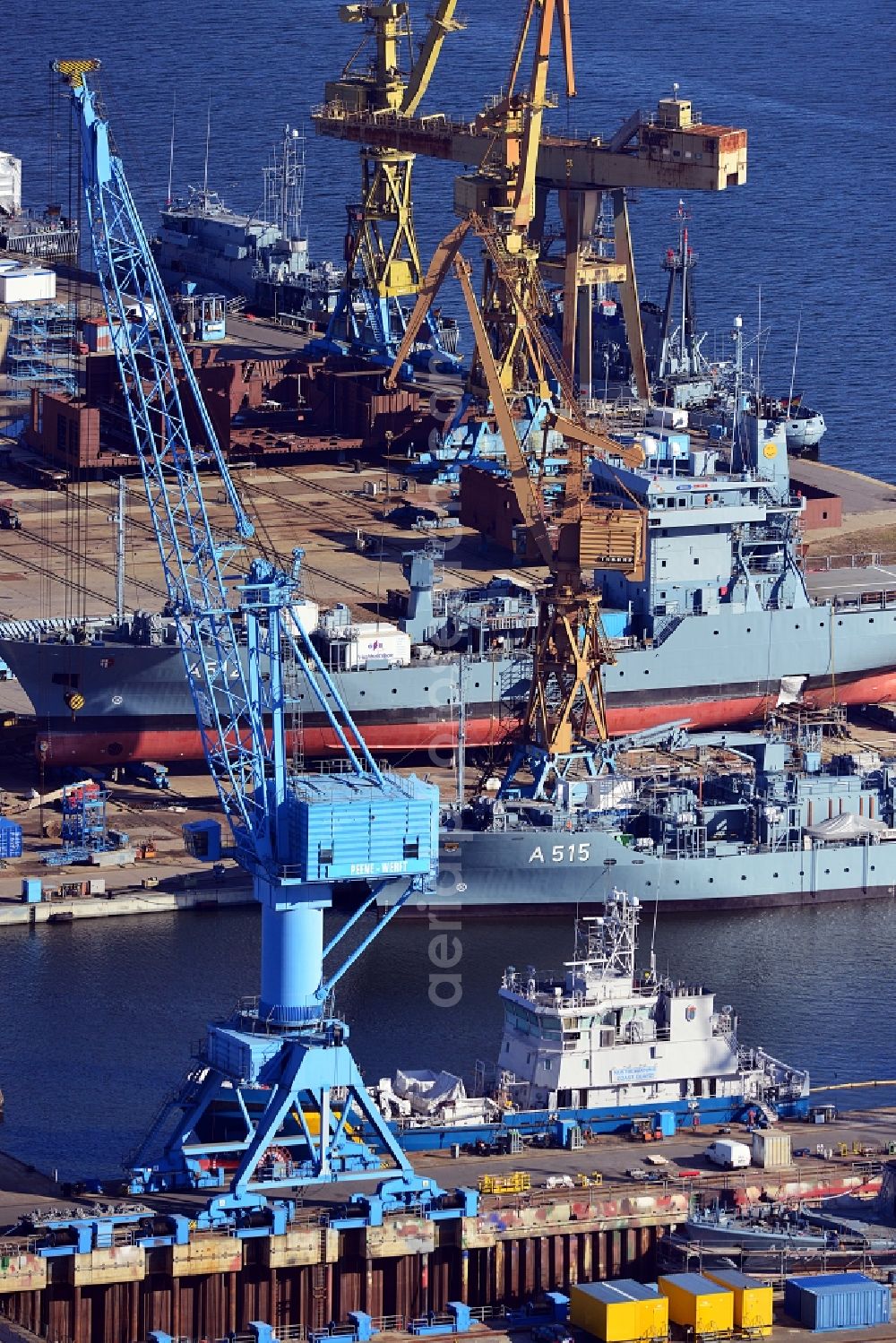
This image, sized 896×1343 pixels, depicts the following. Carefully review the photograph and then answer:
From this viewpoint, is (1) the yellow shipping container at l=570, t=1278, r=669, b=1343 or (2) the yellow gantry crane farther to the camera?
(2) the yellow gantry crane

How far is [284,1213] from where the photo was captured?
64188 millimetres

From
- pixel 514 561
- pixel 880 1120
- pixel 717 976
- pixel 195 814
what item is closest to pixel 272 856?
pixel 880 1120

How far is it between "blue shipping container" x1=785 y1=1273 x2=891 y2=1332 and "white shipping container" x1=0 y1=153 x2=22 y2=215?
310 feet

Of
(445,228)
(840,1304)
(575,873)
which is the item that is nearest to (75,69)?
(575,873)

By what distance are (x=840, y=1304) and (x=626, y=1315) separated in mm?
3384

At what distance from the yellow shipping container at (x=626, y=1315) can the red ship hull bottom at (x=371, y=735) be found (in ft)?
102

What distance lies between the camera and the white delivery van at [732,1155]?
221 ft

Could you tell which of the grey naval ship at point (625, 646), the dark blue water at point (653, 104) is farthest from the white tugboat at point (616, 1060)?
the dark blue water at point (653, 104)

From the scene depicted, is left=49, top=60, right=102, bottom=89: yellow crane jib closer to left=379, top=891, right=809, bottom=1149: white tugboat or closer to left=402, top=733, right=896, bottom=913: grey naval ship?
left=379, top=891, right=809, bottom=1149: white tugboat

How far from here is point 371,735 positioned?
95.1 metres

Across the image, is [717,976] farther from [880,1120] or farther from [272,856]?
[272,856]

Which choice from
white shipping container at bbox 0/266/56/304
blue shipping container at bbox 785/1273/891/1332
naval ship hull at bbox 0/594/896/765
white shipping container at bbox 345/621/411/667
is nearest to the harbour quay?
blue shipping container at bbox 785/1273/891/1332

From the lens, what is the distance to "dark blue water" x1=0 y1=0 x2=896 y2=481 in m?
143

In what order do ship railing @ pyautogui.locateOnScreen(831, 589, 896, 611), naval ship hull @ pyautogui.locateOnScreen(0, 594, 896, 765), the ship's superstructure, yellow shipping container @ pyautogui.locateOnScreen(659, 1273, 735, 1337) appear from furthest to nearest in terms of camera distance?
the ship's superstructure < ship railing @ pyautogui.locateOnScreen(831, 589, 896, 611) < naval ship hull @ pyautogui.locateOnScreen(0, 594, 896, 765) < yellow shipping container @ pyautogui.locateOnScreen(659, 1273, 735, 1337)
